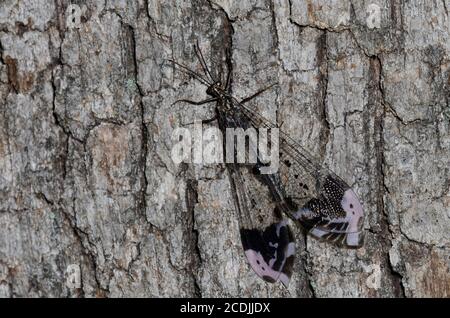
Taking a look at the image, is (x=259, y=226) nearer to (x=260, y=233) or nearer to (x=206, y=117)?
(x=260, y=233)

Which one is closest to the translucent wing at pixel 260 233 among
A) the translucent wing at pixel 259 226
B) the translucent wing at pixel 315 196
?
the translucent wing at pixel 259 226

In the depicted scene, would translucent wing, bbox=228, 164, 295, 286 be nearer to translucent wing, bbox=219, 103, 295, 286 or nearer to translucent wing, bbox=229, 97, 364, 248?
translucent wing, bbox=219, 103, 295, 286

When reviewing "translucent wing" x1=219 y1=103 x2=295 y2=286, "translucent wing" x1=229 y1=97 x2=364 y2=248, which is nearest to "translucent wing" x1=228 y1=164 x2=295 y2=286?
"translucent wing" x1=219 y1=103 x2=295 y2=286

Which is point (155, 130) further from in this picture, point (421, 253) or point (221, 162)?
point (421, 253)

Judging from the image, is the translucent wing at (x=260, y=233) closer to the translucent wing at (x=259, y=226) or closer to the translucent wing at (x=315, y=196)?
the translucent wing at (x=259, y=226)

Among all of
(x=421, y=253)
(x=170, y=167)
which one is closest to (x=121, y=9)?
(x=170, y=167)
